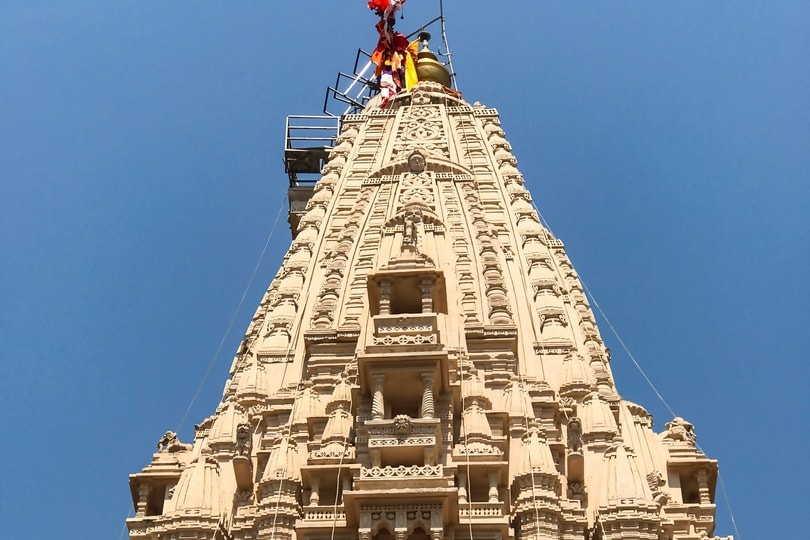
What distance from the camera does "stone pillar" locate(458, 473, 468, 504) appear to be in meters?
28.3

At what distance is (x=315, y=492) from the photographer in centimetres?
2894

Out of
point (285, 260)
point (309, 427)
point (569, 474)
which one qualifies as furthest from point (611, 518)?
point (285, 260)

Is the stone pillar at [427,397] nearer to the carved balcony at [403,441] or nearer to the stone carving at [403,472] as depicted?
the carved balcony at [403,441]

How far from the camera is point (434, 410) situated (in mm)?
29484

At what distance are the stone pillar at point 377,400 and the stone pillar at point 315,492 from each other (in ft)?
5.29

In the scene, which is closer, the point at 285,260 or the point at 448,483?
the point at 448,483

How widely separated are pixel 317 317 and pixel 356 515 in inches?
359

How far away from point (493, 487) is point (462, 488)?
59 centimetres

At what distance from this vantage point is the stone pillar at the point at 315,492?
94.2 feet

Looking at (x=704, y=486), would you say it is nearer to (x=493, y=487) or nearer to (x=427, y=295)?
(x=493, y=487)

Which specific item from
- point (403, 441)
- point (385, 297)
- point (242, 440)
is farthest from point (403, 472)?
point (385, 297)

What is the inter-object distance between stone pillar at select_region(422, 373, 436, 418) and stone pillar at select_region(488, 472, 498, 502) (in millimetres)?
1594

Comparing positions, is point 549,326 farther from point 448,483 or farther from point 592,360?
point 448,483

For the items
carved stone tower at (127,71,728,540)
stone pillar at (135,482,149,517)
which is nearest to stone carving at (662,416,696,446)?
carved stone tower at (127,71,728,540)
